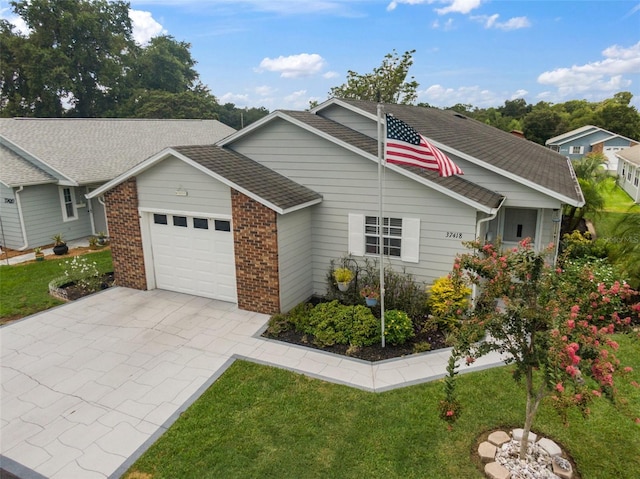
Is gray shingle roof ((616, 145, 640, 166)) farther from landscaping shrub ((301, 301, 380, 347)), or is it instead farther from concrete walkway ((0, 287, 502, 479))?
concrete walkway ((0, 287, 502, 479))

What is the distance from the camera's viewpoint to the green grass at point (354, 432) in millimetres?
5641

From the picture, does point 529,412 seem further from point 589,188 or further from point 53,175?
point 53,175

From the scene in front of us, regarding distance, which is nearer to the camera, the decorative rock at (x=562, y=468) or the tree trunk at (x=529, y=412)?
the tree trunk at (x=529, y=412)

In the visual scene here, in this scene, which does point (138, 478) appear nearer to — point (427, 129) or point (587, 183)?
point (427, 129)

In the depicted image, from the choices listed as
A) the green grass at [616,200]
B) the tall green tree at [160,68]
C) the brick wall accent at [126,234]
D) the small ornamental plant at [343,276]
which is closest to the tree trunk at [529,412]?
the small ornamental plant at [343,276]

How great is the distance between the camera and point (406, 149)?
7.92m

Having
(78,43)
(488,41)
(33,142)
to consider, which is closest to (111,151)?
(33,142)

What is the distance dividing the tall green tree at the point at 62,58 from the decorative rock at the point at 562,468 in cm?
4929

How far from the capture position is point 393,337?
881cm

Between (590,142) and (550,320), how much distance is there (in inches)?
2177

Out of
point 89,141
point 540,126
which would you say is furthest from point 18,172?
point 540,126

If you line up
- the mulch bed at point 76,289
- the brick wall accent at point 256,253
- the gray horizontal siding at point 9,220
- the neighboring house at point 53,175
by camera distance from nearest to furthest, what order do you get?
the brick wall accent at point 256,253 → the mulch bed at point 76,289 → the gray horizontal siding at point 9,220 → the neighboring house at point 53,175

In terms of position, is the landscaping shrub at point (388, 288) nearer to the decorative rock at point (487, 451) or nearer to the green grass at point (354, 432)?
the green grass at point (354, 432)

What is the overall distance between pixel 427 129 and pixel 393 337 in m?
7.73
